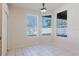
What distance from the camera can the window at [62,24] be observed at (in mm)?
6078

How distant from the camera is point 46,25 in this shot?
798 centimetres

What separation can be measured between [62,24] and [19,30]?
2.42 meters

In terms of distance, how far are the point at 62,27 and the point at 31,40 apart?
212 cm

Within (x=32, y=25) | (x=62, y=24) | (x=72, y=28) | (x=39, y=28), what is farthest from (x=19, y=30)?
(x=72, y=28)

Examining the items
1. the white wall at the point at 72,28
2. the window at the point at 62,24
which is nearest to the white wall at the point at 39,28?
the white wall at the point at 72,28

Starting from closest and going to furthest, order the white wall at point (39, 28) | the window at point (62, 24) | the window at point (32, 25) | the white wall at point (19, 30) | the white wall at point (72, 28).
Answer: the white wall at point (72, 28), the white wall at point (39, 28), the window at point (62, 24), the white wall at point (19, 30), the window at point (32, 25)

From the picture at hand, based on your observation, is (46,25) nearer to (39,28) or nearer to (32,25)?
(39,28)

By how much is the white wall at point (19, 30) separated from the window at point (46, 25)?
1.57 feet

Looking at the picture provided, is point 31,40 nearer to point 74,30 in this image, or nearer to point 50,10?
point 50,10

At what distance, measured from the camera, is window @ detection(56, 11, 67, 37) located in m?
6.08

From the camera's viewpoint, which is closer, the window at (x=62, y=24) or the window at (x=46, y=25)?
the window at (x=62, y=24)

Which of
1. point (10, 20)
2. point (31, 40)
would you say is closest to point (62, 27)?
point (31, 40)

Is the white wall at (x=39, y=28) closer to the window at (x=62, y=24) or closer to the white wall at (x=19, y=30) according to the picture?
the white wall at (x=19, y=30)

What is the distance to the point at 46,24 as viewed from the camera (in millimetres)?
8008
